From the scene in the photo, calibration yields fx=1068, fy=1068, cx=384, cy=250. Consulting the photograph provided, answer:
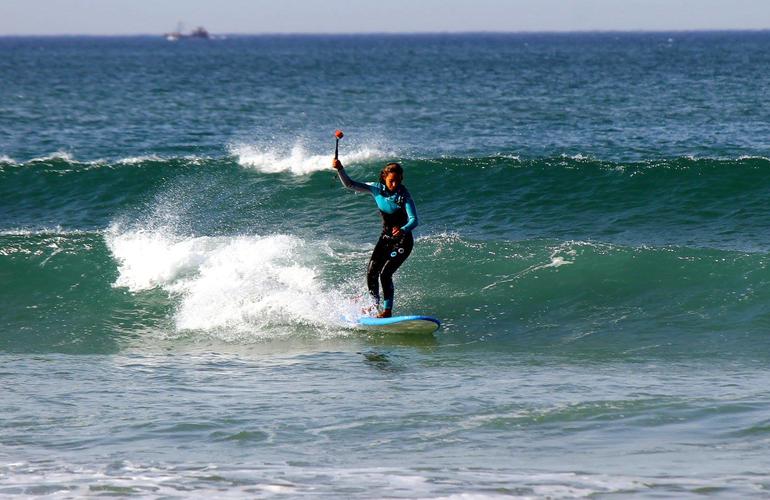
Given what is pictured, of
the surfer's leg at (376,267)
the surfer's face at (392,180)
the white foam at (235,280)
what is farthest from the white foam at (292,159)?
the surfer's face at (392,180)

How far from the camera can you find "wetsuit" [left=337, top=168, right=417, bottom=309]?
10.9 m

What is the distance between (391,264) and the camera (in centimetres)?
1123

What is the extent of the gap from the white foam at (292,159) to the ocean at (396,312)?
10 cm

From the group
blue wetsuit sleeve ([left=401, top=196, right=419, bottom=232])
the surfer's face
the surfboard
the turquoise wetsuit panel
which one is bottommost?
the surfboard

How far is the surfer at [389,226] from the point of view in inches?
425

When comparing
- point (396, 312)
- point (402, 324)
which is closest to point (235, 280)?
point (396, 312)

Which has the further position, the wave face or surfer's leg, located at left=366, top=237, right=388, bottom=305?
the wave face

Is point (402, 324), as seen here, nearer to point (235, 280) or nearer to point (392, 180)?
point (392, 180)

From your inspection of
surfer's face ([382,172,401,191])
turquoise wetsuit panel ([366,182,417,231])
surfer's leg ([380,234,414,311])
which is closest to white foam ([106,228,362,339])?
surfer's leg ([380,234,414,311])

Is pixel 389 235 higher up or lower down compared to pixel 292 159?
higher up

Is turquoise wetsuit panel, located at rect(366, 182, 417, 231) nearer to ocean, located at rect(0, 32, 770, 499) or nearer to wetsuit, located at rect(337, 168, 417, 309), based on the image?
wetsuit, located at rect(337, 168, 417, 309)

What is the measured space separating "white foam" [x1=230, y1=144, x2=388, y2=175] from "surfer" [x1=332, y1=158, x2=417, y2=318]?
9.27m

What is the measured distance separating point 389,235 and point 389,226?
10cm

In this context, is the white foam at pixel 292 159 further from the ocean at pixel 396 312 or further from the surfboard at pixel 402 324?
the surfboard at pixel 402 324
